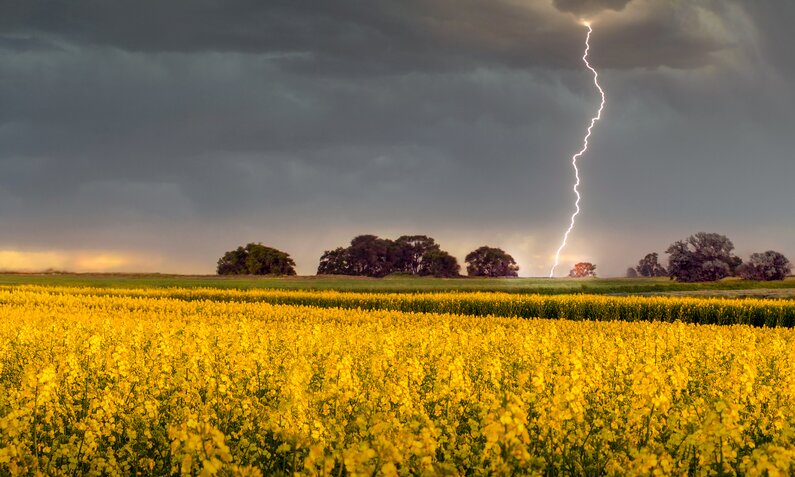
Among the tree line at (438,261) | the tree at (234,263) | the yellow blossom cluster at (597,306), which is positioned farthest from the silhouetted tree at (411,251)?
the yellow blossom cluster at (597,306)

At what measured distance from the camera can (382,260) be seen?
355 feet


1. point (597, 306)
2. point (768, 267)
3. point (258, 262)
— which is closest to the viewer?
point (597, 306)

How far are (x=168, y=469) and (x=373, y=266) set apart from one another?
99291 millimetres

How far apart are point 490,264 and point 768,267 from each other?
39.3 metres

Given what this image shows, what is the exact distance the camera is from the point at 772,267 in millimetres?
90875

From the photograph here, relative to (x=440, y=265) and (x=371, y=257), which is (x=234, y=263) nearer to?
(x=371, y=257)

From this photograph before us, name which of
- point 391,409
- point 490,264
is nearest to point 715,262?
point 490,264

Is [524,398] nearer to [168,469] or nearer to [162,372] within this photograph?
[168,469]

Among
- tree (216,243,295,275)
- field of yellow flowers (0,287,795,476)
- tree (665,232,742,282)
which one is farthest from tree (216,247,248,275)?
field of yellow flowers (0,287,795,476)

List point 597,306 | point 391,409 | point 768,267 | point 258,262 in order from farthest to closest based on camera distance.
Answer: point 258,262
point 768,267
point 597,306
point 391,409

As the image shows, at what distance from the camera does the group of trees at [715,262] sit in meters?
90.9

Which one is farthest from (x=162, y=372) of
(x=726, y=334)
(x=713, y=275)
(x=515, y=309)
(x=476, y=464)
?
(x=713, y=275)

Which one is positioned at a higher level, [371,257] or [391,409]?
[371,257]

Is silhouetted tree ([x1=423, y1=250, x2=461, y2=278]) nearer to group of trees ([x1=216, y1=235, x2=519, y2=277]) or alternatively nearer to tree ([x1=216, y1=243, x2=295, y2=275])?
group of trees ([x1=216, y1=235, x2=519, y2=277])
